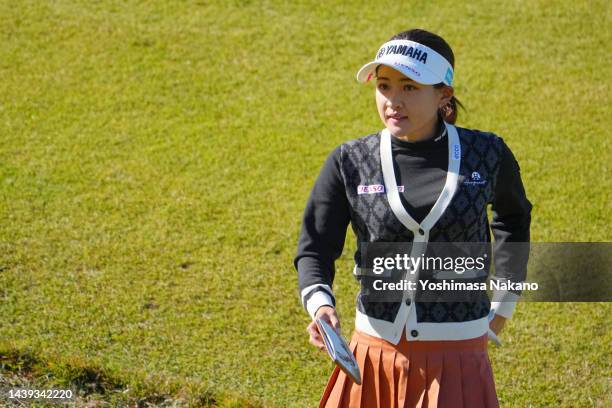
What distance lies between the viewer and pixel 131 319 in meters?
6.22

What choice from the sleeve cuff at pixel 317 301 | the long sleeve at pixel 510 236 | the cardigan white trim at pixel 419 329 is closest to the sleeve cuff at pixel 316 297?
the sleeve cuff at pixel 317 301

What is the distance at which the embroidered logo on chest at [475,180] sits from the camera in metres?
3.38

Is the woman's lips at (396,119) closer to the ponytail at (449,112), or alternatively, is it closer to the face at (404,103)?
the face at (404,103)

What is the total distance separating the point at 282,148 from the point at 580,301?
3.29m

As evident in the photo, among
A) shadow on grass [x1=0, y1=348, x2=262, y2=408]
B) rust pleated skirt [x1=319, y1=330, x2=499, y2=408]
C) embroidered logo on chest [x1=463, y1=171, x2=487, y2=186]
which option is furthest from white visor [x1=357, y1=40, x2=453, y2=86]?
shadow on grass [x1=0, y1=348, x2=262, y2=408]

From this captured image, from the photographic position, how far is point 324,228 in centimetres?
341

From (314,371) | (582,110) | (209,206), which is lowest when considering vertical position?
Answer: (314,371)

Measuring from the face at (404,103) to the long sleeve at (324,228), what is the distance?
244mm

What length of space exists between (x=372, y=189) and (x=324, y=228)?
0.76ft

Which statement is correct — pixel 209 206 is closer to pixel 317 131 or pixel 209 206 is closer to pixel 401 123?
pixel 317 131

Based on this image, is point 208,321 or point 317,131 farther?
point 317,131

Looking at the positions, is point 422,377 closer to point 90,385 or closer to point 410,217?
point 410,217

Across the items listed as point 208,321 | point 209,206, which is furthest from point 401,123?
point 209,206

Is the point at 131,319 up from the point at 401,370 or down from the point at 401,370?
down
